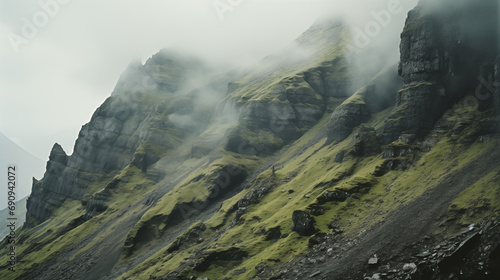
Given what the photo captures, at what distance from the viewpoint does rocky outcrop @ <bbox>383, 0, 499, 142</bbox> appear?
4943 inches

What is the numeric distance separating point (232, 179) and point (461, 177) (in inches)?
5238

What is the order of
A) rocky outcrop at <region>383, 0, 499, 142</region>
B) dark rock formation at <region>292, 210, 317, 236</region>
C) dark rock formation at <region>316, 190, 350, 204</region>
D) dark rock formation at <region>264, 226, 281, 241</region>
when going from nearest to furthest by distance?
dark rock formation at <region>292, 210, 317, 236</region> → dark rock formation at <region>316, 190, 350, 204</region> → dark rock formation at <region>264, 226, 281, 241</region> → rocky outcrop at <region>383, 0, 499, 142</region>

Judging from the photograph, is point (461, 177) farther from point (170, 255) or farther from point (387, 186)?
point (170, 255)

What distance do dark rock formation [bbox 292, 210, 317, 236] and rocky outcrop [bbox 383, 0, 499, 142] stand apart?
2393 inches

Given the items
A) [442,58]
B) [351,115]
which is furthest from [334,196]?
[351,115]

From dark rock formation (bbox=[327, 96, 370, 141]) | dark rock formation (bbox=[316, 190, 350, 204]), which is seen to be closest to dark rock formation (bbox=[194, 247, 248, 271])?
dark rock formation (bbox=[316, 190, 350, 204])

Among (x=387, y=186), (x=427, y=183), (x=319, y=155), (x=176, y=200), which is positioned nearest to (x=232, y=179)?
(x=176, y=200)

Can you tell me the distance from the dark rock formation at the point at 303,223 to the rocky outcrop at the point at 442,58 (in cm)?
6077

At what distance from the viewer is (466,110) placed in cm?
12000

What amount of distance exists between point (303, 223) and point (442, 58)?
93.7 m

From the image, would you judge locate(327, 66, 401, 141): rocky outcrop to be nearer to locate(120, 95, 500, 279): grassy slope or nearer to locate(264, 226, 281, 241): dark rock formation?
locate(120, 95, 500, 279): grassy slope

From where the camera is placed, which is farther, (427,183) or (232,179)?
(232,179)

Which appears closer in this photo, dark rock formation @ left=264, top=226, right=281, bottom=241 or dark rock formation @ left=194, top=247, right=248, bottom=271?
dark rock formation @ left=194, top=247, right=248, bottom=271

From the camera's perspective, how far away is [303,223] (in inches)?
3489
